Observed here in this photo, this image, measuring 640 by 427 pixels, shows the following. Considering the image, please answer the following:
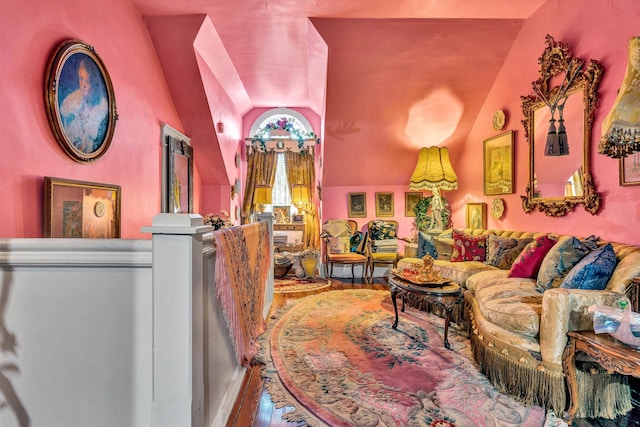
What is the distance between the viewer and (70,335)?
4.41 feet

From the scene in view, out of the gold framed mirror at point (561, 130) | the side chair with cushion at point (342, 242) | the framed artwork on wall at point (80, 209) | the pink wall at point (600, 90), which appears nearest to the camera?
the framed artwork on wall at point (80, 209)

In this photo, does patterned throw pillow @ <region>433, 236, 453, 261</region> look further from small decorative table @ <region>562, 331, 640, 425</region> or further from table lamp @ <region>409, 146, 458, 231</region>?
small decorative table @ <region>562, 331, 640, 425</region>

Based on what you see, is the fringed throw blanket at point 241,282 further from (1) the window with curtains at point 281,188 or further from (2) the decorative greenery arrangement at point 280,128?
(2) the decorative greenery arrangement at point 280,128

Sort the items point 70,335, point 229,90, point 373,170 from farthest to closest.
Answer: point 373,170, point 229,90, point 70,335

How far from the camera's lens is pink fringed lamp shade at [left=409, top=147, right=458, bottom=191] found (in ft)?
15.6

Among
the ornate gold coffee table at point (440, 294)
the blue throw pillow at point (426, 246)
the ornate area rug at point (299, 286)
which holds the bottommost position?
the ornate area rug at point (299, 286)

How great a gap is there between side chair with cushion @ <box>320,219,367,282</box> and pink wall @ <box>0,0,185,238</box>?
Answer: 269 centimetres

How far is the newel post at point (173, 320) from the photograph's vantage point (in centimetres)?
121

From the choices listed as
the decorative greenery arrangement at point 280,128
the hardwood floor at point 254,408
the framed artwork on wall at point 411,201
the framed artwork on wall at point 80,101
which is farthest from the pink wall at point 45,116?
the framed artwork on wall at point 411,201

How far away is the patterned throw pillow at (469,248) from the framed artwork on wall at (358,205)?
2.13m

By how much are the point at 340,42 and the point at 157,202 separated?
9.93ft

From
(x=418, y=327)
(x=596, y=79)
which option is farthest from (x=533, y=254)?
(x=596, y=79)

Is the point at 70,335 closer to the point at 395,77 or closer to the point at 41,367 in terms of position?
the point at 41,367

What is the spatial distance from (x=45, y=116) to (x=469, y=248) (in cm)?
436
